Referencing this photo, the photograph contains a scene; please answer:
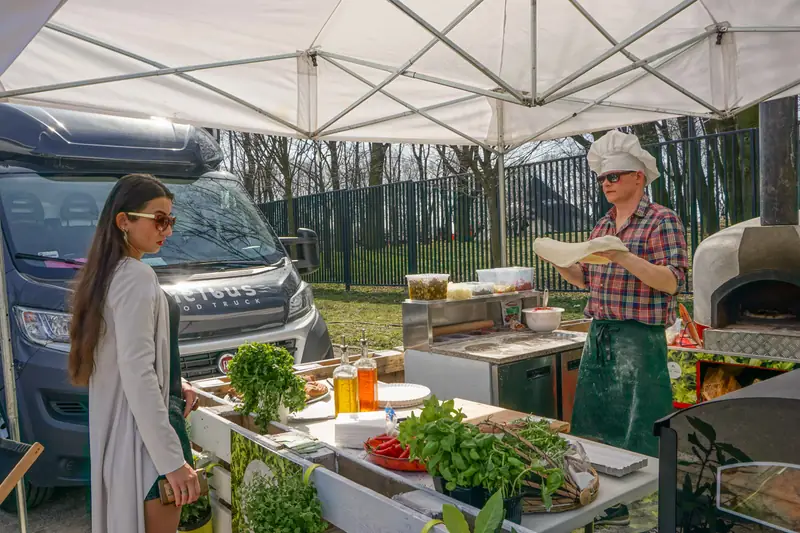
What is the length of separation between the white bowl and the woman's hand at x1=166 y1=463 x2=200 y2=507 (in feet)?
9.54

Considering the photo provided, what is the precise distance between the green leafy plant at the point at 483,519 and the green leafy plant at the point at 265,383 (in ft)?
4.54

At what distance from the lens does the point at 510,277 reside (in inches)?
187

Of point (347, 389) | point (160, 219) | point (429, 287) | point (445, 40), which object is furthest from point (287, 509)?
point (445, 40)

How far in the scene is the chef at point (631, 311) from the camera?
3180 mm

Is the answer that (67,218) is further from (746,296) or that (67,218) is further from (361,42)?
(746,296)

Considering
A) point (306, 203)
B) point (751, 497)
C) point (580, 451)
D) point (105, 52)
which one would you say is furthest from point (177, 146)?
point (306, 203)

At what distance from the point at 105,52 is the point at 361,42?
167cm

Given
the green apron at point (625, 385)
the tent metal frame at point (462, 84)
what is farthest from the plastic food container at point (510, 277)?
the green apron at point (625, 385)


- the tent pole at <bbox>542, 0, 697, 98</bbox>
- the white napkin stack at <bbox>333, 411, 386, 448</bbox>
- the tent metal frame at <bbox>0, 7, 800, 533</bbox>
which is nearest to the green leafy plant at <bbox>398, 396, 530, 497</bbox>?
the white napkin stack at <bbox>333, 411, 386, 448</bbox>

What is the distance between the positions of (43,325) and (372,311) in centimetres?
834

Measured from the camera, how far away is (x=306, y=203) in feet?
54.3

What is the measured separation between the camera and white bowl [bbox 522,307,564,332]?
15.1ft

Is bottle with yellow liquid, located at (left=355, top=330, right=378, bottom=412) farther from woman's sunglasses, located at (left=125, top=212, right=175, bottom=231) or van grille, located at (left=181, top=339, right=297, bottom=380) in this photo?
van grille, located at (left=181, top=339, right=297, bottom=380)

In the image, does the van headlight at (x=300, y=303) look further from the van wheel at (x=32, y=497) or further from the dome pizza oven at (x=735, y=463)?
the dome pizza oven at (x=735, y=463)
